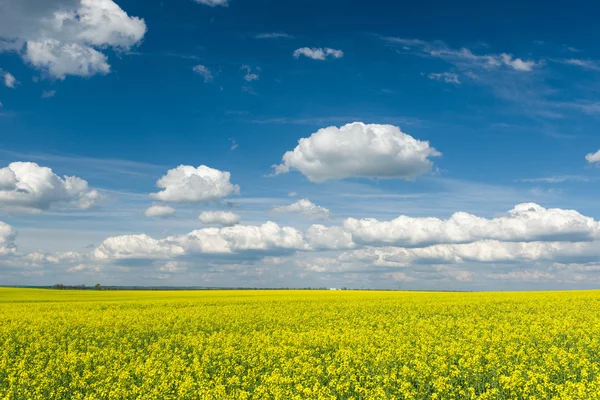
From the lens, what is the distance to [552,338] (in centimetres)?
2206

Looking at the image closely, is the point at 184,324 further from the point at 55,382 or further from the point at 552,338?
the point at 552,338

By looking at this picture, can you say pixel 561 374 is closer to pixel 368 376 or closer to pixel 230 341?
pixel 368 376

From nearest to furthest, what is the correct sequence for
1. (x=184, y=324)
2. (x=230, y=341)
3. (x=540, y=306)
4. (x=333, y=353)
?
(x=333, y=353) → (x=230, y=341) → (x=184, y=324) → (x=540, y=306)

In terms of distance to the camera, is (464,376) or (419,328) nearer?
(464,376)

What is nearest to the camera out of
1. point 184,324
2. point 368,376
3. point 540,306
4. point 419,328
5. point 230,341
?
point 368,376

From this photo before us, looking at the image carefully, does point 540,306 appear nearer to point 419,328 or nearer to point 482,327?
point 482,327

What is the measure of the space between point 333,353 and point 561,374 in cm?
800

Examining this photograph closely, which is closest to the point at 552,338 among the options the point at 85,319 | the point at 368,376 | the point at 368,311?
the point at 368,376

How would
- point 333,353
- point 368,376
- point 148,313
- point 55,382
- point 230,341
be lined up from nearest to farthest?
1. point 368,376
2. point 55,382
3. point 333,353
4. point 230,341
5. point 148,313

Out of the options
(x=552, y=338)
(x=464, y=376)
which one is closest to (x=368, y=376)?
(x=464, y=376)

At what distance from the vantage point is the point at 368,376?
1458 centimetres

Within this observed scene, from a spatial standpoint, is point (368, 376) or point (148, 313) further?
point (148, 313)

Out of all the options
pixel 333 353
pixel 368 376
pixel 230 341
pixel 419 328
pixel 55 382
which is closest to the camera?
pixel 368 376

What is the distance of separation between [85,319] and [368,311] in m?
20.6
